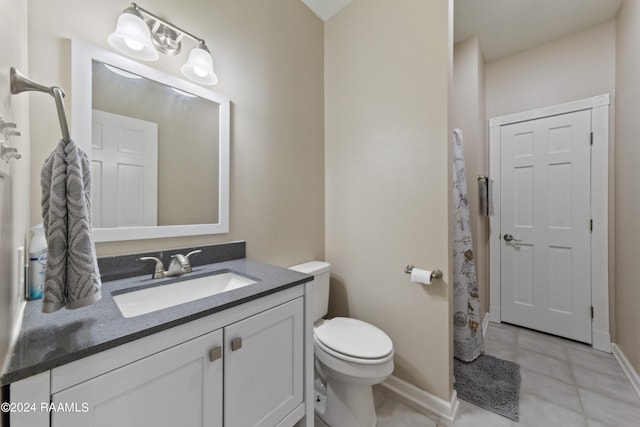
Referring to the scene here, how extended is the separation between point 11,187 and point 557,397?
108 inches

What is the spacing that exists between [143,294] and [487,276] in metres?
3.05

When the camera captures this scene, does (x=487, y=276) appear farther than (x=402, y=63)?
Yes

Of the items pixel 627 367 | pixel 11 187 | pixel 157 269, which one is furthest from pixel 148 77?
pixel 627 367

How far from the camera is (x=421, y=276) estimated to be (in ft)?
4.98

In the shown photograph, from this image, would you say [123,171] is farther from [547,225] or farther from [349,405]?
[547,225]

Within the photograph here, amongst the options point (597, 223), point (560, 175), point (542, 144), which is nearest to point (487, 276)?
point (597, 223)

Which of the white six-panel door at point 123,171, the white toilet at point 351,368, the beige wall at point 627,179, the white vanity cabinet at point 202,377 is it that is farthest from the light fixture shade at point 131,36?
the beige wall at point 627,179

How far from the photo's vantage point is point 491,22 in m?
2.18

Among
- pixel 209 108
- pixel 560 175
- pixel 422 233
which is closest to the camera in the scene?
pixel 209 108

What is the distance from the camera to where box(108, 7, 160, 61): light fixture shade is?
1.06m

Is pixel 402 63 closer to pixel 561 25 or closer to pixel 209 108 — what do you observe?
pixel 209 108

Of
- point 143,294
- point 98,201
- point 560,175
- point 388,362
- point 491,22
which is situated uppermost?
point 491,22

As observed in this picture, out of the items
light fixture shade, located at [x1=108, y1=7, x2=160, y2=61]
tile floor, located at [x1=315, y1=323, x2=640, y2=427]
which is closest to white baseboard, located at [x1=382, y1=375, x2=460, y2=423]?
tile floor, located at [x1=315, y1=323, x2=640, y2=427]

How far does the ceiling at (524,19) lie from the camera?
2002mm
